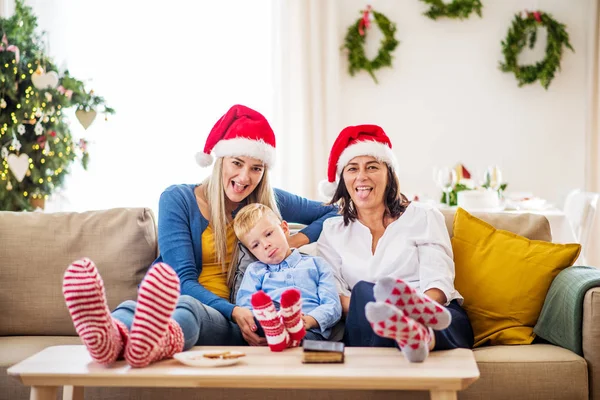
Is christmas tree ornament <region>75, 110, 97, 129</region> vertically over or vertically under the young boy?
over

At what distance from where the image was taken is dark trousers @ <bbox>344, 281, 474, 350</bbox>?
75.4 inches

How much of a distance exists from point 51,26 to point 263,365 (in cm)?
453

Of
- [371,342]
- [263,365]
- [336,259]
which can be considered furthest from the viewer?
[336,259]

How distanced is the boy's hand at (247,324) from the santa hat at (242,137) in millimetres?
597

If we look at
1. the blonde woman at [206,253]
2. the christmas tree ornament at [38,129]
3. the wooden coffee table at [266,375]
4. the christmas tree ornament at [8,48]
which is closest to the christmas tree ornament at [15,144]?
the christmas tree ornament at [38,129]

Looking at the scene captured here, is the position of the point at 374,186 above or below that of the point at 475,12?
below

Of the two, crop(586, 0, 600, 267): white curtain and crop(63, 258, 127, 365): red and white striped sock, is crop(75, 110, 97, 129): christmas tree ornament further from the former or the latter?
crop(586, 0, 600, 267): white curtain

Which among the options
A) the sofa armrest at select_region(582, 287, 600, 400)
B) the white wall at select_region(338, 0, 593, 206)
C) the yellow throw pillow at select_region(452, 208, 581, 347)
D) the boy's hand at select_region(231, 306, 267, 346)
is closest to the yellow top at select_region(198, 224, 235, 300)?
the boy's hand at select_region(231, 306, 267, 346)

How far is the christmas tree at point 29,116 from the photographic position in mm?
4070

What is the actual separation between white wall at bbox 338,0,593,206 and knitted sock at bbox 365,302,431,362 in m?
3.89

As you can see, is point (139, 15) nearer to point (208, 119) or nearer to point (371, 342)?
point (208, 119)

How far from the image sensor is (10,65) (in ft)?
13.3

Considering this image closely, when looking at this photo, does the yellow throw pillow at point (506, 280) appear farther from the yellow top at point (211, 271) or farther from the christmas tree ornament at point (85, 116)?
the christmas tree ornament at point (85, 116)

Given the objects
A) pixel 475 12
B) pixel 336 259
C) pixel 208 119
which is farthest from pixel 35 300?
pixel 475 12
